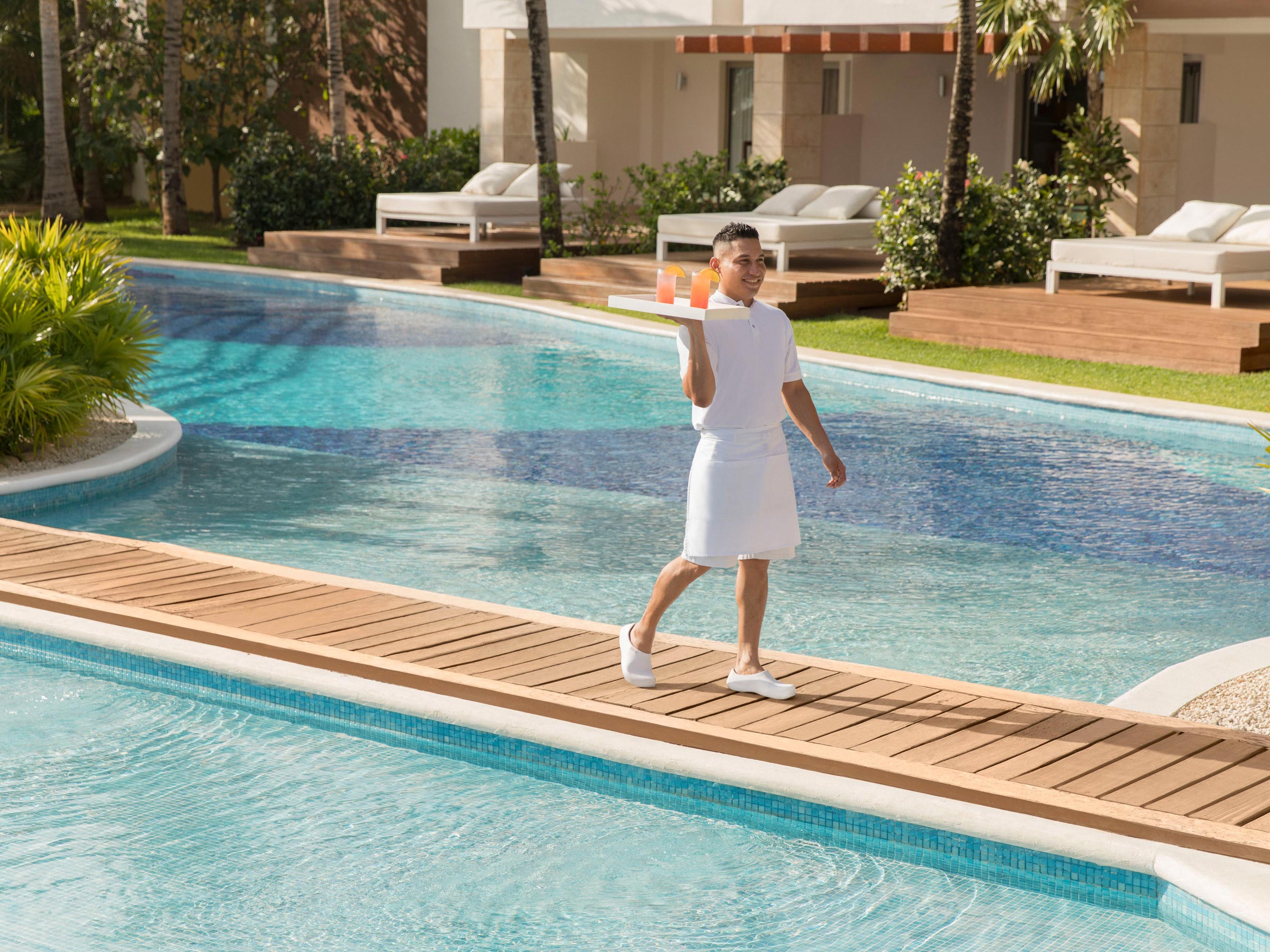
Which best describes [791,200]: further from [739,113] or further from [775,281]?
[739,113]

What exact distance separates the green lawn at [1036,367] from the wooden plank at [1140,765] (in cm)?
718

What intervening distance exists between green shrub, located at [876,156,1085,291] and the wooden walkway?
10291mm

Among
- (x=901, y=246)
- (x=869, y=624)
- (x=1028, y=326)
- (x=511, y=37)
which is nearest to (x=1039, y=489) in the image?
(x=869, y=624)

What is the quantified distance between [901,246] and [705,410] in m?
11.6

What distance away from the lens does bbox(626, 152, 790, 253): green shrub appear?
19.4 metres

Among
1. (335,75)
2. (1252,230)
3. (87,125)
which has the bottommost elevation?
(1252,230)

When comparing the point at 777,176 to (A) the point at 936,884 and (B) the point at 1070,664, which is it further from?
(A) the point at 936,884

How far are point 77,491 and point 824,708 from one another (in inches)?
226

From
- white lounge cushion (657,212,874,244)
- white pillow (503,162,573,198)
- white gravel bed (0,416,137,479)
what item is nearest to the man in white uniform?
white gravel bed (0,416,137,479)

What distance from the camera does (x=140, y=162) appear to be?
112 ft

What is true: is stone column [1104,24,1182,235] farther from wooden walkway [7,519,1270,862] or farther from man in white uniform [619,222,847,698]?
man in white uniform [619,222,847,698]

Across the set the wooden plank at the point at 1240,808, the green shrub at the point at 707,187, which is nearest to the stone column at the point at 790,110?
the green shrub at the point at 707,187

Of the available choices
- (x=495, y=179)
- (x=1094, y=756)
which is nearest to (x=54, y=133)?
(x=495, y=179)

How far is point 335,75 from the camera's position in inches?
941
